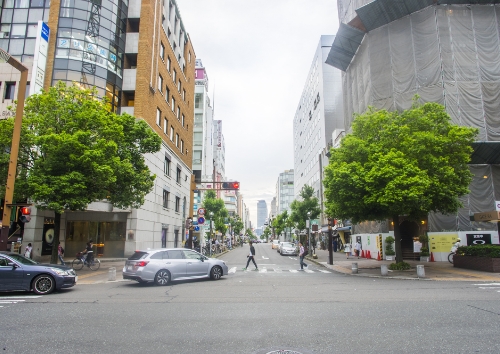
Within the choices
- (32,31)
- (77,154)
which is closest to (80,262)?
(77,154)

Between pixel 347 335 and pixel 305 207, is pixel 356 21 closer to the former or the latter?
pixel 305 207

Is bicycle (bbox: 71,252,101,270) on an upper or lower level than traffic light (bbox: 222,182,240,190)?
lower

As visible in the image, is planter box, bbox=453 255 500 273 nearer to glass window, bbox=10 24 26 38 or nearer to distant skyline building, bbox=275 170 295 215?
glass window, bbox=10 24 26 38

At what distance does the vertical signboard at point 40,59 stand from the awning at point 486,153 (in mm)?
30697

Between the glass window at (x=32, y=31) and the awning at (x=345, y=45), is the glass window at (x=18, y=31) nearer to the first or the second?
the glass window at (x=32, y=31)

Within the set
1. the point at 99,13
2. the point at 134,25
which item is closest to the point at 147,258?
the point at 99,13

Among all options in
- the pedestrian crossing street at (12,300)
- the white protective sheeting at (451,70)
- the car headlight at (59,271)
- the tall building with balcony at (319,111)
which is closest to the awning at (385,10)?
the white protective sheeting at (451,70)

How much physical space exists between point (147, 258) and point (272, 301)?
5847mm

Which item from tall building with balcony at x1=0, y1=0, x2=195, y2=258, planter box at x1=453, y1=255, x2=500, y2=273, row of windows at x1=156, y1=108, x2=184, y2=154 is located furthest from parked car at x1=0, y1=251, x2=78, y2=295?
row of windows at x1=156, y1=108, x2=184, y2=154

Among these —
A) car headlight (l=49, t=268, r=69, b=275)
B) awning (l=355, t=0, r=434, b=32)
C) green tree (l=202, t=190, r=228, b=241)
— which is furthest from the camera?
green tree (l=202, t=190, r=228, b=241)

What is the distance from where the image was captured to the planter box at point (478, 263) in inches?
679

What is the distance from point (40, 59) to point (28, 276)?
1924 cm

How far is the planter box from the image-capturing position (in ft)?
56.5

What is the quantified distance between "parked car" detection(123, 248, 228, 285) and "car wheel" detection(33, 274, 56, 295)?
279 centimetres
